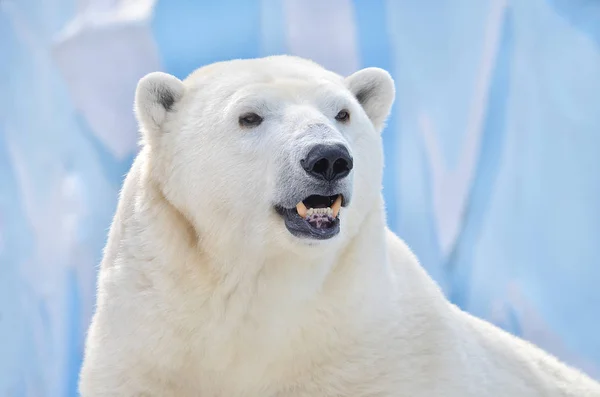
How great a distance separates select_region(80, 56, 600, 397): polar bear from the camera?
2.95m

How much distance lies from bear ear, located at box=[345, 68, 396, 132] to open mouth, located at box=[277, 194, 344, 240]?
71cm

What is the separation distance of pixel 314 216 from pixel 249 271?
335 mm

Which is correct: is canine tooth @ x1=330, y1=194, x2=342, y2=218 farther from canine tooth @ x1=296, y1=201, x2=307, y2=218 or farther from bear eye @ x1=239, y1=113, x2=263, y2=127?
bear eye @ x1=239, y1=113, x2=263, y2=127

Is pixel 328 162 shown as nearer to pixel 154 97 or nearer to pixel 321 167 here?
pixel 321 167

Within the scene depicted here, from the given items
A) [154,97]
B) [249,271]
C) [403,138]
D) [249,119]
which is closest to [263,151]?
[249,119]

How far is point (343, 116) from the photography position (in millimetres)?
3135

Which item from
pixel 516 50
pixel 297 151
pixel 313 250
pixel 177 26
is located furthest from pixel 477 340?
Answer: pixel 177 26

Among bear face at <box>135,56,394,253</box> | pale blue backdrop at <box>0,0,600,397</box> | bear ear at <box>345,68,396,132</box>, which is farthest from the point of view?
pale blue backdrop at <box>0,0,600,397</box>

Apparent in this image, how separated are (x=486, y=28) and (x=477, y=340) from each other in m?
3.12

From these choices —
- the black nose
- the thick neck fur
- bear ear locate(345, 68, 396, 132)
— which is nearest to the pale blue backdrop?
bear ear locate(345, 68, 396, 132)

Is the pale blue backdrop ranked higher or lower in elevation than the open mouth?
higher

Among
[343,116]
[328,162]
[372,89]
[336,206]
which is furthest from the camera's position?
[372,89]

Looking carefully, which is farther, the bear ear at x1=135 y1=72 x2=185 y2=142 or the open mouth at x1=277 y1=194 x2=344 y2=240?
the bear ear at x1=135 y1=72 x2=185 y2=142

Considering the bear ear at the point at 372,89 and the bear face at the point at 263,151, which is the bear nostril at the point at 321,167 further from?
the bear ear at the point at 372,89
